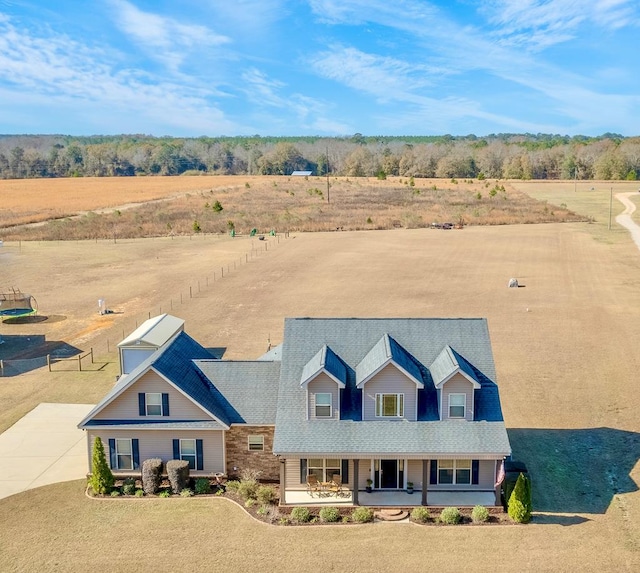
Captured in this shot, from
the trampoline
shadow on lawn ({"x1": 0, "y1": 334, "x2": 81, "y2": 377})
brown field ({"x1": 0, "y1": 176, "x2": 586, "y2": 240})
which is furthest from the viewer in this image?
brown field ({"x1": 0, "y1": 176, "x2": 586, "y2": 240})

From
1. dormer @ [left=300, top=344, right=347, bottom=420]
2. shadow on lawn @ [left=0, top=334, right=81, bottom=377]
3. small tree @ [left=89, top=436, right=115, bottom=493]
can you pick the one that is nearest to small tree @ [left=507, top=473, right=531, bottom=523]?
dormer @ [left=300, top=344, right=347, bottom=420]

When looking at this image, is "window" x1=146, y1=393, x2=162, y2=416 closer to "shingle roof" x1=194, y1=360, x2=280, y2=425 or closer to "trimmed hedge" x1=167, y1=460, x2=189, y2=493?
"trimmed hedge" x1=167, y1=460, x2=189, y2=493

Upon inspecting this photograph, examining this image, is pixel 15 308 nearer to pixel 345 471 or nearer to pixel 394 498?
pixel 345 471

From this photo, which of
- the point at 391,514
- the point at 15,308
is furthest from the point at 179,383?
the point at 15,308

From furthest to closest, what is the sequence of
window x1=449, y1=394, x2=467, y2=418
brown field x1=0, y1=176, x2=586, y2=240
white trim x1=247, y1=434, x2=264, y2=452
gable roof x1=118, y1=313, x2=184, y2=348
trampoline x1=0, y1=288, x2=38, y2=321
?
1. brown field x1=0, y1=176, x2=586, y2=240
2. trampoline x1=0, y1=288, x2=38, y2=321
3. gable roof x1=118, y1=313, x2=184, y2=348
4. white trim x1=247, y1=434, x2=264, y2=452
5. window x1=449, y1=394, x2=467, y2=418

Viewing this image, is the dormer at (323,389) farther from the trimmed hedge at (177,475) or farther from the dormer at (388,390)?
the trimmed hedge at (177,475)

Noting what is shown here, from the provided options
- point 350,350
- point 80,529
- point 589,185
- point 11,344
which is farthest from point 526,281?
point 589,185
